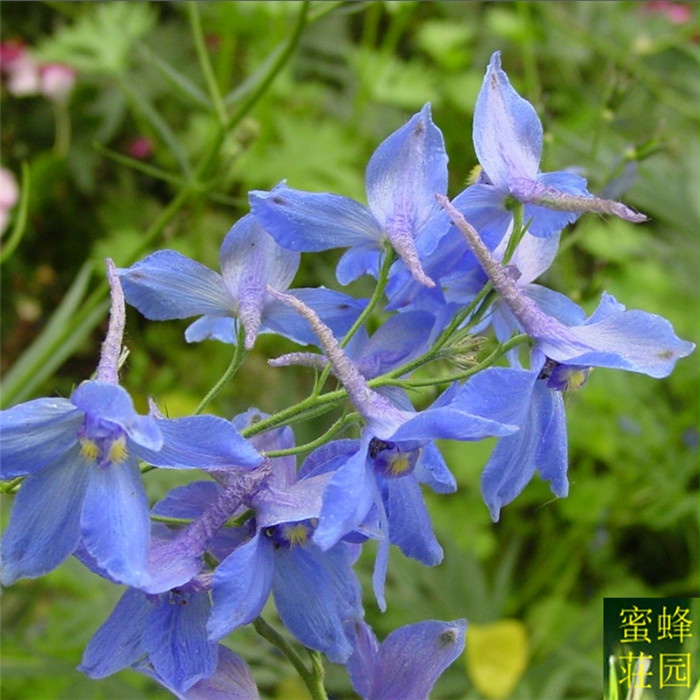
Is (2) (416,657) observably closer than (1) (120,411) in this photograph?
No

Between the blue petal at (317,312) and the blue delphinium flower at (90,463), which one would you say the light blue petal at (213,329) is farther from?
the blue delphinium flower at (90,463)

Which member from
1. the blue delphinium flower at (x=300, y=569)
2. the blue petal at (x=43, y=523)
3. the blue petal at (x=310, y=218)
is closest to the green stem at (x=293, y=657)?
the blue delphinium flower at (x=300, y=569)

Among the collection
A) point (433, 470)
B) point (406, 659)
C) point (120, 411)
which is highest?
point (120, 411)

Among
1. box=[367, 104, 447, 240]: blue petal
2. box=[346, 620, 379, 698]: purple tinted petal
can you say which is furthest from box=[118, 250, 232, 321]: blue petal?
box=[346, 620, 379, 698]: purple tinted petal

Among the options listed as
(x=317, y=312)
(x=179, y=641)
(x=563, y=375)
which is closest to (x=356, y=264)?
(x=317, y=312)

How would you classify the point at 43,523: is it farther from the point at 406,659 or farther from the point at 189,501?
the point at 406,659

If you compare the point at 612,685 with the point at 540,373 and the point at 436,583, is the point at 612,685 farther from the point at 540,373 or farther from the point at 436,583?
the point at 436,583

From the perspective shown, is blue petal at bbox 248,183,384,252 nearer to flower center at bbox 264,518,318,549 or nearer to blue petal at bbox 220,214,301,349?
blue petal at bbox 220,214,301,349
